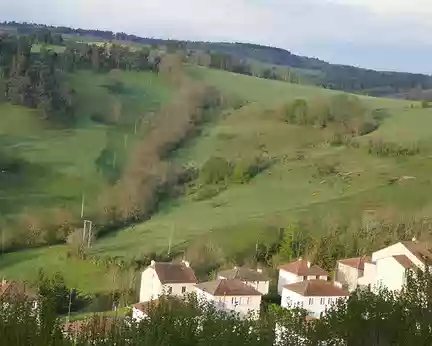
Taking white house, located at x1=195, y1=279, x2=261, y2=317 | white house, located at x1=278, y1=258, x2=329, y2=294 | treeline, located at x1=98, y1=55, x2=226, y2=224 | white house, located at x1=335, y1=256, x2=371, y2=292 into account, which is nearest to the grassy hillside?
treeline, located at x1=98, y1=55, x2=226, y2=224

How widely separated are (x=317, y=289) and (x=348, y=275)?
15.2ft

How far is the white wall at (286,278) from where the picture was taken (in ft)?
102

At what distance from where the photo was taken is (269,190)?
47.1 metres

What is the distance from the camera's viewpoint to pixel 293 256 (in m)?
36.0

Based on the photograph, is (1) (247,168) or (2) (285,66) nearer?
(1) (247,168)

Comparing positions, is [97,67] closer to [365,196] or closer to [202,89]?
[202,89]

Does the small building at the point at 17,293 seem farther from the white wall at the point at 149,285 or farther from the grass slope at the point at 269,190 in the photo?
the grass slope at the point at 269,190

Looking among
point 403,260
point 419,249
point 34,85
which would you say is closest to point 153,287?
point 403,260

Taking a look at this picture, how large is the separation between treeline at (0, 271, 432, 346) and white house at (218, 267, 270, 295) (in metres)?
15.4

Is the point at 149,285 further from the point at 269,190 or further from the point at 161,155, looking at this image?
the point at 161,155

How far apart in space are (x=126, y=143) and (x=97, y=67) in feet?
54.2

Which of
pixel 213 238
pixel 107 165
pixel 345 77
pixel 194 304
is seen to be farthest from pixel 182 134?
pixel 345 77

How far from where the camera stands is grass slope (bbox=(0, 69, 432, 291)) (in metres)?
36.7

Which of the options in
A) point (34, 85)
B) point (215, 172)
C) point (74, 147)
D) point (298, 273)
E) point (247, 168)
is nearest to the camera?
point (298, 273)
